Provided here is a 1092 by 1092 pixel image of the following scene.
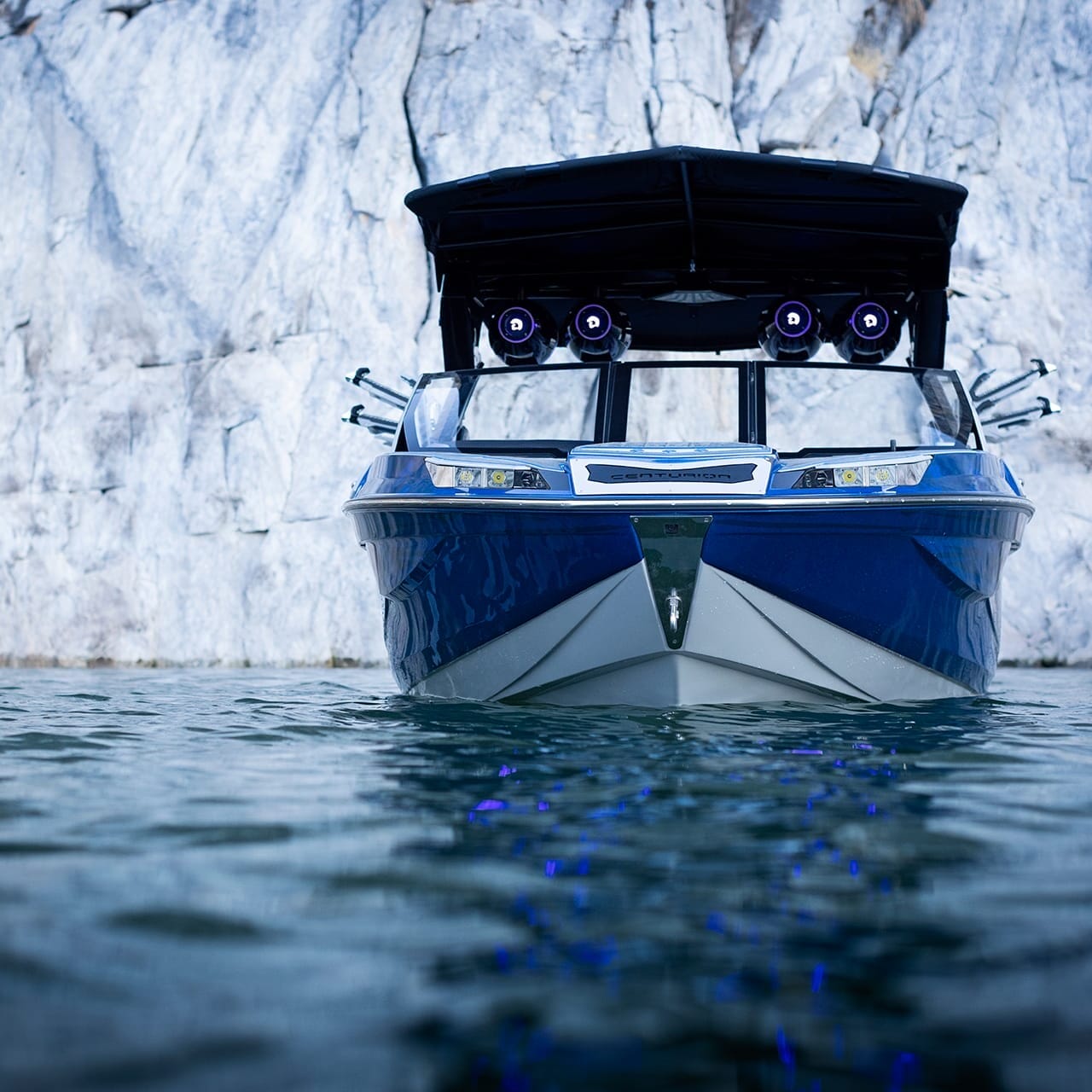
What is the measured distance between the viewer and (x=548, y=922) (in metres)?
1.55

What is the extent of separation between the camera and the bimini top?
18.0 ft

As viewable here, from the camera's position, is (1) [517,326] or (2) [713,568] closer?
(2) [713,568]

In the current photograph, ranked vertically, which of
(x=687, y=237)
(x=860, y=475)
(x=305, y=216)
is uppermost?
(x=305, y=216)

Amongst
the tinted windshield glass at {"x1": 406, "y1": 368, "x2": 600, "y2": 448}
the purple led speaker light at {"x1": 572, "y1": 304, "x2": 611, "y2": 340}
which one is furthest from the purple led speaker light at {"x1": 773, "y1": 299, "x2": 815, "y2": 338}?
the tinted windshield glass at {"x1": 406, "y1": 368, "x2": 600, "y2": 448}

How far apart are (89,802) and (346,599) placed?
13.0 meters

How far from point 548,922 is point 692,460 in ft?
10.2

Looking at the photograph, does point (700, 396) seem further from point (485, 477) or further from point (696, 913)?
point (696, 913)

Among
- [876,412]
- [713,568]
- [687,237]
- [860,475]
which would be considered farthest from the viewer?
[687,237]

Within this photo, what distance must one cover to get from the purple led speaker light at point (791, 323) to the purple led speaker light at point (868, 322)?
8.6 inches

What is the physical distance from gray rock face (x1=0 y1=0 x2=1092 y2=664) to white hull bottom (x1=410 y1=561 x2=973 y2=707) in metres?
10.9

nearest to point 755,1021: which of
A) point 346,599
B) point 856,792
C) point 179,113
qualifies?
point 856,792

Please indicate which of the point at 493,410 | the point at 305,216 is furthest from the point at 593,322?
the point at 305,216

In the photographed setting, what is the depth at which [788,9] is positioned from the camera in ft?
56.5

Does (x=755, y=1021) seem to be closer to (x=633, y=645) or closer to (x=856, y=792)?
(x=856, y=792)
